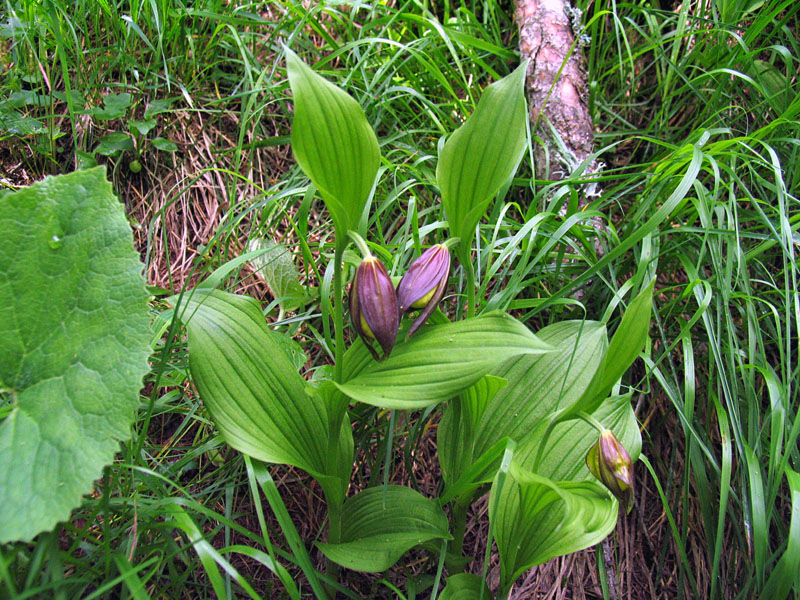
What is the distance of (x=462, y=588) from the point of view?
0.86 metres

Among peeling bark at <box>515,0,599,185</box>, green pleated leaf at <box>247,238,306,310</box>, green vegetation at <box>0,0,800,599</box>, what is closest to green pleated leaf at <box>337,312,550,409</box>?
green vegetation at <box>0,0,800,599</box>

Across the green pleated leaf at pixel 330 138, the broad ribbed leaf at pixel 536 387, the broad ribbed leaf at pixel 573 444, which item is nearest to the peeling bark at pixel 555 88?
the broad ribbed leaf at pixel 536 387

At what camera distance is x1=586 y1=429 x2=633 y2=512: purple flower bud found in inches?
27.9

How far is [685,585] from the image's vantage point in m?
1.13

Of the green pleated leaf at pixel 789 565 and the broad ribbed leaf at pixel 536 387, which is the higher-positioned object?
the broad ribbed leaf at pixel 536 387

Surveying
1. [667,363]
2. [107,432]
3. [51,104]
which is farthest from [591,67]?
[107,432]

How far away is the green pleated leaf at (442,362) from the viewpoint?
2.25ft

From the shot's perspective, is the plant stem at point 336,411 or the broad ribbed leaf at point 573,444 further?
the broad ribbed leaf at point 573,444

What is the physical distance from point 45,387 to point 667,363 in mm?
1171

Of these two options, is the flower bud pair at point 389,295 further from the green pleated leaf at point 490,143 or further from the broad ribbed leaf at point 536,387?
the broad ribbed leaf at point 536,387

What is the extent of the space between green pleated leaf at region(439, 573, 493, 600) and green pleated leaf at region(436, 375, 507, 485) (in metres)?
0.15

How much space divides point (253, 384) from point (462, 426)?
1.15ft

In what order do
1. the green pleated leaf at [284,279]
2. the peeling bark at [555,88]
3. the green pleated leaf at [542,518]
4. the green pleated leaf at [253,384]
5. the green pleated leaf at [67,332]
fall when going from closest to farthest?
the green pleated leaf at [67,332]
the green pleated leaf at [542,518]
the green pleated leaf at [253,384]
the green pleated leaf at [284,279]
the peeling bark at [555,88]

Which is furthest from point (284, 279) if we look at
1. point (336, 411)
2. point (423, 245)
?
point (336, 411)
